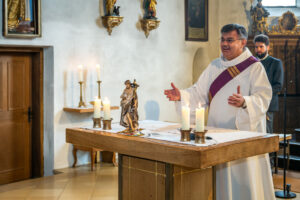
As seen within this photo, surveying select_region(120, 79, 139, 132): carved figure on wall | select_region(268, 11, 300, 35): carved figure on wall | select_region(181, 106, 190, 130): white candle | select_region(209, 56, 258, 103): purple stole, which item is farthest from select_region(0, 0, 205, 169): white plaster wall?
select_region(181, 106, 190, 130): white candle

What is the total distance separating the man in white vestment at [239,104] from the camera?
421 centimetres

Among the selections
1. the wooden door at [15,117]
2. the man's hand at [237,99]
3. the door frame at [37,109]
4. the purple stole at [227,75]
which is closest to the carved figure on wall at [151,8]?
the door frame at [37,109]

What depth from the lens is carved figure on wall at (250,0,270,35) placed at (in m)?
9.80

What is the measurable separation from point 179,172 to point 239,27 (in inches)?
65.1

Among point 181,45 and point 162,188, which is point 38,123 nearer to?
point 181,45

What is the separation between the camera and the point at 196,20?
381 inches

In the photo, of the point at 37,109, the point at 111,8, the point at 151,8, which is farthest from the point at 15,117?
the point at 151,8

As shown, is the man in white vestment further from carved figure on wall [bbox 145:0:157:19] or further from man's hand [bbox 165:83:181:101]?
carved figure on wall [bbox 145:0:157:19]

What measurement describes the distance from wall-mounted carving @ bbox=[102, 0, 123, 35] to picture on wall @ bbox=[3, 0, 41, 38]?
131 cm

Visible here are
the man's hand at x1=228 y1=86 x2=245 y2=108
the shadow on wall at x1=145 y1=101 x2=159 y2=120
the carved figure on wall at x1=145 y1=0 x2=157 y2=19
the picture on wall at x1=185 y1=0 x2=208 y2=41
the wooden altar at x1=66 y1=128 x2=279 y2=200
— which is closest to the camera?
the wooden altar at x1=66 y1=128 x2=279 y2=200

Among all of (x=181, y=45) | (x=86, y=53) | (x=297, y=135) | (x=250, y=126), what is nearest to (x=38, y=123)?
(x=86, y=53)

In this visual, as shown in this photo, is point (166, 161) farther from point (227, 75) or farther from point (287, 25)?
point (287, 25)

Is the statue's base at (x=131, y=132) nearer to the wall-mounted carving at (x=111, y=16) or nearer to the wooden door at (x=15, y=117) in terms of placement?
the wooden door at (x=15, y=117)

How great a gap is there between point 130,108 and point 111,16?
169 inches
